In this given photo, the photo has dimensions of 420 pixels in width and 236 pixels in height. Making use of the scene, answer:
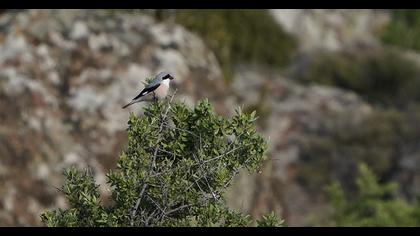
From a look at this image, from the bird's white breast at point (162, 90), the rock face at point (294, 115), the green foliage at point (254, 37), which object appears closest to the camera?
the bird's white breast at point (162, 90)

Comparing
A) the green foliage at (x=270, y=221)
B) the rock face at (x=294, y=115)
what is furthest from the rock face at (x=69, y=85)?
the green foliage at (x=270, y=221)

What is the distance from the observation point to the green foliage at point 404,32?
50562 mm

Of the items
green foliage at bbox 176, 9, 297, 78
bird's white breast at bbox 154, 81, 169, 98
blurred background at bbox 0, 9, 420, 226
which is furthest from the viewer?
green foliage at bbox 176, 9, 297, 78

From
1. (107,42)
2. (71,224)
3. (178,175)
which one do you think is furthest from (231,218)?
(107,42)

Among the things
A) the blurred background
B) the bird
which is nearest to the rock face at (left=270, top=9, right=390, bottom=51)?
the blurred background

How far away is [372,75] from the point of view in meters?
42.3

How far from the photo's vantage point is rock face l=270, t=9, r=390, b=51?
48.0m

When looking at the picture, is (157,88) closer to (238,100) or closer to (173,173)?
(173,173)

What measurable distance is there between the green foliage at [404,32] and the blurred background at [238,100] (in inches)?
107

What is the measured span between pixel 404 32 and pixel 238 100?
82.8ft

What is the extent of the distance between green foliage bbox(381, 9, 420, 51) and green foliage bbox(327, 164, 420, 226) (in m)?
21.5

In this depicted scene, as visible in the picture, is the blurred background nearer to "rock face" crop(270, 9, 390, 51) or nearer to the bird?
"rock face" crop(270, 9, 390, 51)

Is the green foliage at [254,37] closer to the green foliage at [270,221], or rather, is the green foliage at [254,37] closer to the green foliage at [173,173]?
the green foliage at [173,173]

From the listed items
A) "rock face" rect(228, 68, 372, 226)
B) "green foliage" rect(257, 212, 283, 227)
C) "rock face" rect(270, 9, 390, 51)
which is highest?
"rock face" rect(270, 9, 390, 51)
